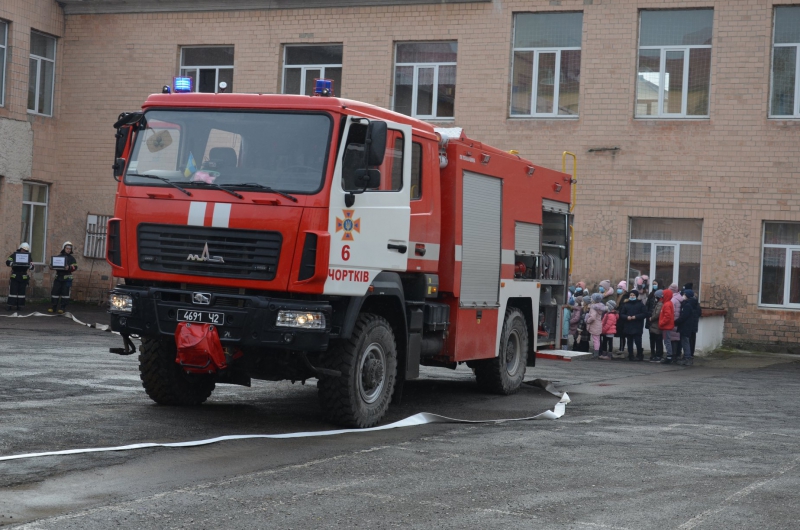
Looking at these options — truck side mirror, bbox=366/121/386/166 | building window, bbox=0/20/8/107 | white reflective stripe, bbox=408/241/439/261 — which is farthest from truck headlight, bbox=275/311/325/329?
building window, bbox=0/20/8/107

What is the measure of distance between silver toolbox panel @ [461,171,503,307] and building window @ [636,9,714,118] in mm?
13627

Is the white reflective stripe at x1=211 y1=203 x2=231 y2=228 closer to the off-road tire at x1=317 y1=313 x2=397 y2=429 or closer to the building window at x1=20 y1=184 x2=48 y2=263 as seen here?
the off-road tire at x1=317 y1=313 x2=397 y2=429

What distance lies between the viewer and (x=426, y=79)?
27672mm

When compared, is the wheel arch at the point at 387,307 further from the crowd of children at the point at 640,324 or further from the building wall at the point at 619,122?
the building wall at the point at 619,122

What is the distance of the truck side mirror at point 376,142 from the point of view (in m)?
9.55

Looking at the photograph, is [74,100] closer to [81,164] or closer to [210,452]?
[81,164]

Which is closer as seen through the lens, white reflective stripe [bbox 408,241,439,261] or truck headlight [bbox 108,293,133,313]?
truck headlight [bbox 108,293,133,313]

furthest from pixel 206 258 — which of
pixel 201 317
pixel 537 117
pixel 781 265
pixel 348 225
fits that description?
pixel 781 265

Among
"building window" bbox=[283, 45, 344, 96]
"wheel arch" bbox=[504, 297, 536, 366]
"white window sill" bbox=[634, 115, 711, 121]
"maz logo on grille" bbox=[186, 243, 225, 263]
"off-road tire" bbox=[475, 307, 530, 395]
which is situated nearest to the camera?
"maz logo on grille" bbox=[186, 243, 225, 263]

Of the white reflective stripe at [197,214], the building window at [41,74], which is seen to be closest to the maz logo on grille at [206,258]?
the white reflective stripe at [197,214]

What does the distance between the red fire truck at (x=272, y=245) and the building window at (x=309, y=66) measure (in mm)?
17809

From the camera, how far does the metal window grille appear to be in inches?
1186

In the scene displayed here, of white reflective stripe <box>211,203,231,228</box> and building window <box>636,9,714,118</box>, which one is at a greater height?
building window <box>636,9,714,118</box>

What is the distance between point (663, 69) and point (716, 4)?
1.82 m
